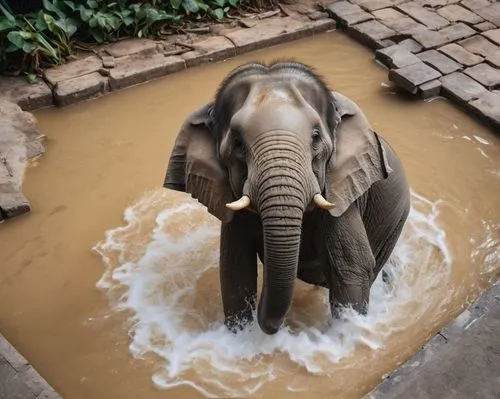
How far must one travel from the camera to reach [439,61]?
6.97m

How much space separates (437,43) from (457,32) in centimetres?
34

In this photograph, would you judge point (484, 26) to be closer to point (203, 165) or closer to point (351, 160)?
point (351, 160)

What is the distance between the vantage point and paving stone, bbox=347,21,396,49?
7.38 m

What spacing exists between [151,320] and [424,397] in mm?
1844

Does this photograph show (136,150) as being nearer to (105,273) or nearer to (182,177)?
(105,273)

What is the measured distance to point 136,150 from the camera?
6.06 metres

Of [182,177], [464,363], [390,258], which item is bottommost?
[390,258]

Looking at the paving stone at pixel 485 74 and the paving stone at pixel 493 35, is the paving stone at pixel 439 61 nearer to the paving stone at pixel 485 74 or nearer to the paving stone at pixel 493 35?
the paving stone at pixel 485 74

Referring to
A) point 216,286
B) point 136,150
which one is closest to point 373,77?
point 136,150

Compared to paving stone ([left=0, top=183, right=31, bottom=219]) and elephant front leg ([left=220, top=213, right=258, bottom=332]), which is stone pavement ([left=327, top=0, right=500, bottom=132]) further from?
paving stone ([left=0, top=183, right=31, bottom=219])

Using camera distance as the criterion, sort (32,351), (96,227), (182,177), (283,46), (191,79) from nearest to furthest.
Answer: (182,177), (32,351), (96,227), (191,79), (283,46)

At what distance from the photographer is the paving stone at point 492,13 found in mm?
7645

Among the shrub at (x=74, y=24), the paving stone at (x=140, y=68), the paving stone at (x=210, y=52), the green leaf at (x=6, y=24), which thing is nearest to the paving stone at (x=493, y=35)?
the paving stone at (x=210, y=52)

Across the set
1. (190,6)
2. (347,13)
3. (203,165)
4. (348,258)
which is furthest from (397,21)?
(203,165)
